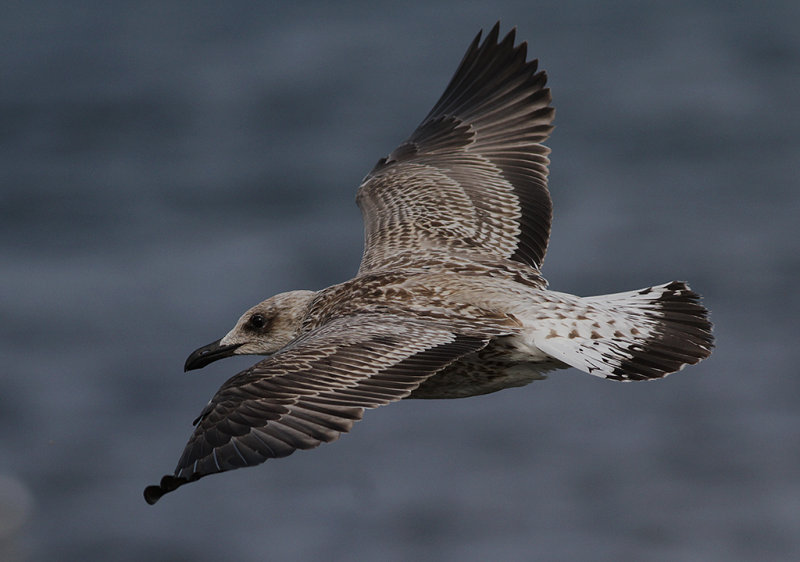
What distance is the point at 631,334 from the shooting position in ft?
24.8

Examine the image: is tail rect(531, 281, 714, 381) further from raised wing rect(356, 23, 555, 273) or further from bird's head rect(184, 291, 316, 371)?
bird's head rect(184, 291, 316, 371)

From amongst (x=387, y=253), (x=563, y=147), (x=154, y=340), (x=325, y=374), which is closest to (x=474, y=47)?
(x=387, y=253)

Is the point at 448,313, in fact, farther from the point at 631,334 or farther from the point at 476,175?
the point at 476,175

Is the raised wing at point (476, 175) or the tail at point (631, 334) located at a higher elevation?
the raised wing at point (476, 175)

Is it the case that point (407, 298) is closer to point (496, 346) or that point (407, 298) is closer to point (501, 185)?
point (496, 346)

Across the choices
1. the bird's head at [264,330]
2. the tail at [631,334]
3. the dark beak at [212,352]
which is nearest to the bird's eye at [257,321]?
the bird's head at [264,330]

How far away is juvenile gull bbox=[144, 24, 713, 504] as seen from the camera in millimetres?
6637

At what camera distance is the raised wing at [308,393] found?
21.1 feet

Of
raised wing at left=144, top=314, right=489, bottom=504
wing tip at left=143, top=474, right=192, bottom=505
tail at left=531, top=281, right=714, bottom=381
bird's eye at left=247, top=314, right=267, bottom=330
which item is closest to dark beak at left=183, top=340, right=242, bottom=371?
bird's eye at left=247, top=314, right=267, bottom=330

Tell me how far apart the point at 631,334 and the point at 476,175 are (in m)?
2.43

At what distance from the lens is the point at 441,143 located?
1017cm

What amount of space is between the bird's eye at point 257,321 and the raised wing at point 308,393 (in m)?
1.27

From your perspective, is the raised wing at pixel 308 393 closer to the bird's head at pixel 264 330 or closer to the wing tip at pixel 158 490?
the wing tip at pixel 158 490

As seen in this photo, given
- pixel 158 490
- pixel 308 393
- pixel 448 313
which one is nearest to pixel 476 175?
pixel 448 313
